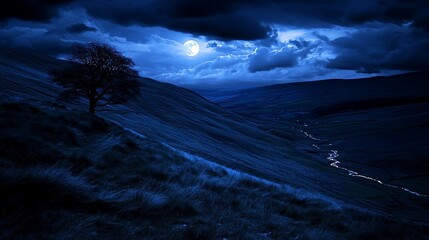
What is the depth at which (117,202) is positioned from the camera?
7.23 metres

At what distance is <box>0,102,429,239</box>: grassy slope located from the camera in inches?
226

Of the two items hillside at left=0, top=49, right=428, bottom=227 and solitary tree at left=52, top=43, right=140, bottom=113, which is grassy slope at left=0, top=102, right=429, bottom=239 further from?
hillside at left=0, top=49, right=428, bottom=227

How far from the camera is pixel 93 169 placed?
9922mm

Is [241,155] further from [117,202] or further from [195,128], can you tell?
[117,202]

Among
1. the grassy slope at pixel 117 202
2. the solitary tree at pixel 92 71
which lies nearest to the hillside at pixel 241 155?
the solitary tree at pixel 92 71

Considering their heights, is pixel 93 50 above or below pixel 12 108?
above

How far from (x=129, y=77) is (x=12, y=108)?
16.6 m

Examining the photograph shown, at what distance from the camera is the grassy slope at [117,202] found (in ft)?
18.9

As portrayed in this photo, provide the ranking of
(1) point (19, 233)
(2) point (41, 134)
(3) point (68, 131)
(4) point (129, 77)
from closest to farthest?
(1) point (19, 233)
(2) point (41, 134)
(3) point (68, 131)
(4) point (129, 77)

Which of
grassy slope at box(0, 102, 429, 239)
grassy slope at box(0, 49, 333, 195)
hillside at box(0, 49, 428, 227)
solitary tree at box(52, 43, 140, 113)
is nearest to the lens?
grassy slope at box(0, 102, 429, 239)

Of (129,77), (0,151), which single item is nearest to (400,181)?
(129,77)

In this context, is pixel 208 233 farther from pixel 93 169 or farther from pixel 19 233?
pixel 93 169

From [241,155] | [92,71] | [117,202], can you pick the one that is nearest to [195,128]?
[241,155]

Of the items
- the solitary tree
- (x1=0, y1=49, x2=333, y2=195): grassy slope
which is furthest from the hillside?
the solitary tree
